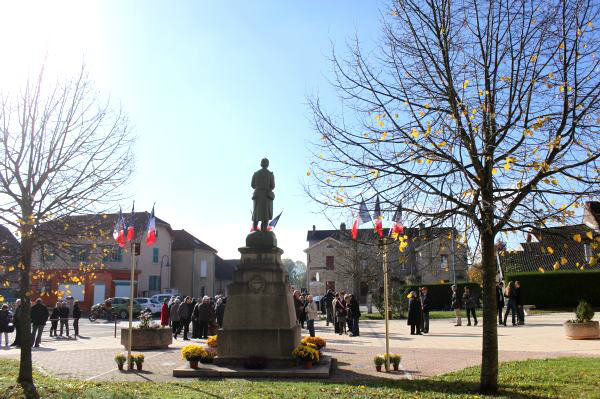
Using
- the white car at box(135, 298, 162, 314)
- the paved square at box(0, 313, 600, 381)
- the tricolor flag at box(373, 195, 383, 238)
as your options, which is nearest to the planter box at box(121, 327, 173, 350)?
the paved square at box(0, 313, 600, 381)

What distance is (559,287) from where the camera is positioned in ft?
106

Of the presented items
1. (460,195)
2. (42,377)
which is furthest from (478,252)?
(42,377)

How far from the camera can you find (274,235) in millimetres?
13062

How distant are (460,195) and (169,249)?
156 ft

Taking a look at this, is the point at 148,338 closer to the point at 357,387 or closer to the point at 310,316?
the point at 310,316

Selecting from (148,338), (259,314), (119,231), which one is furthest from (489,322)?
(148,338)

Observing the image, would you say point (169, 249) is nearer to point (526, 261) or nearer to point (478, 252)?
point (526, 261)

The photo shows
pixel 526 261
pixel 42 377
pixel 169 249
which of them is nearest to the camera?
pixel 42 377

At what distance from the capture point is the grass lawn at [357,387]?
8125 millimetres

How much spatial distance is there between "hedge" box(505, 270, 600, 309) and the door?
31648 millimetres

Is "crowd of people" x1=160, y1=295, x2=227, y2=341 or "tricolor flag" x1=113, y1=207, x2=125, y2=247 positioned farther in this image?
"crowd of people" x1=160, y1=295, x2=227, y2=341

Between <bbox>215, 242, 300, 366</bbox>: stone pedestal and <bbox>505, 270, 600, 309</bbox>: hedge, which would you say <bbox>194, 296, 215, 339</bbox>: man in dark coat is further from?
<bbox>505, 270, 600, 309</bbox>: hedge

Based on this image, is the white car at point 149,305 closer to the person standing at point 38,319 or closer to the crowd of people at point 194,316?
the crowd of people at point 194,316

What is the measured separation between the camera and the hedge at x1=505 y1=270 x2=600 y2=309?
103ft
